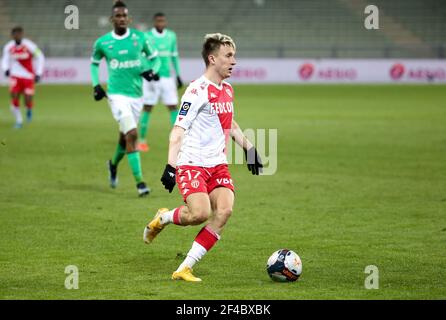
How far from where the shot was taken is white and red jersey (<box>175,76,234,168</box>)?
8.08m

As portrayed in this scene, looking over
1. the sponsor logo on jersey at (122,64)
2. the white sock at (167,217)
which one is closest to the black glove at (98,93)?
the sponsor logo on jersey at (122,64)

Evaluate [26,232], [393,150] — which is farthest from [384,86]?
[26,232]

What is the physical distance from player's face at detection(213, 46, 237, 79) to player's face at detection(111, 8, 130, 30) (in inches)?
218

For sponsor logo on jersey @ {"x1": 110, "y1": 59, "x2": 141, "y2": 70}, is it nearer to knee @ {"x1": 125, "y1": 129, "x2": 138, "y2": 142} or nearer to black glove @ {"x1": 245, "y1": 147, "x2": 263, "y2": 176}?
knee @ {"x1": 125, "y1": 129, "x2": 138, "y2": 142}

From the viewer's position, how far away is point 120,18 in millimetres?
13359

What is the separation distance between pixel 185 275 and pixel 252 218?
3692 mm

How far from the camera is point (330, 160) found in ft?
56.2

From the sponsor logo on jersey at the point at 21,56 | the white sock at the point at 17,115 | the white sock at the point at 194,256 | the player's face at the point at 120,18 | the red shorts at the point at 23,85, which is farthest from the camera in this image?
the sponsor logo on jersey at the point at 21,56

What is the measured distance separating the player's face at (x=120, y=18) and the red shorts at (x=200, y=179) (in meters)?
5.67

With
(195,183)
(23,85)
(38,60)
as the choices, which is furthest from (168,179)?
(23,85)

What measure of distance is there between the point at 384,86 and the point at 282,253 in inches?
1231

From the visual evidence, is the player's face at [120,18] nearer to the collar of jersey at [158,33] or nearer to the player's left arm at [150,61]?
the player's left arm at [150,61]

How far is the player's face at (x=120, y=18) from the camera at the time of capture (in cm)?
1330
